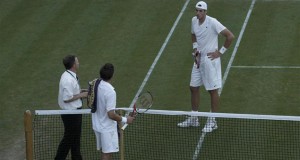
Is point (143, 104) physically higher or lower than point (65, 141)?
higher

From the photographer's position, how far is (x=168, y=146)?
45.0 ft

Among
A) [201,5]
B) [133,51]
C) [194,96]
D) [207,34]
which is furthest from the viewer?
[133,51]

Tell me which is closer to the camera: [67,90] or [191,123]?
[67,90]

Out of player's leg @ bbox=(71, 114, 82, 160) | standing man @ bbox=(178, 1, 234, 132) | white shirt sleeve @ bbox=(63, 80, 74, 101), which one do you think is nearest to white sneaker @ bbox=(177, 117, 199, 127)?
standing man @ bbox=(178, 1, 234, 132)

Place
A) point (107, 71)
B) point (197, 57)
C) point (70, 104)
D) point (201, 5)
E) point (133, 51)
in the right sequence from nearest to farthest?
1. point (107, 71)
2. point (70, 104)
3. point (201, 5)
4. point (197, 57)
5. point (133, 51)

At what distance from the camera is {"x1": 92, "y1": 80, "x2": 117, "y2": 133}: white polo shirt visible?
11.5 metres

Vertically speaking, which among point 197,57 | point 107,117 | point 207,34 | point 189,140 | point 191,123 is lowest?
point 189,140

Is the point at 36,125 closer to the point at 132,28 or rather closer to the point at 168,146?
the point at 168,146

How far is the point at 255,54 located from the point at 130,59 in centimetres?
302

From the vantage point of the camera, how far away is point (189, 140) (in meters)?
14.0

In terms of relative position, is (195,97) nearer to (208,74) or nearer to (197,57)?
(208,74)

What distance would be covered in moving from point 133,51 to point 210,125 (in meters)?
4.69

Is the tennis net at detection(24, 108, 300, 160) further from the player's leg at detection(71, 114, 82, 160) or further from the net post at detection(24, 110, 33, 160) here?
the net post at detection(24, 110, 33, 160)

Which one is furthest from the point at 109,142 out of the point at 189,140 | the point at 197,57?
the point at 197,57
